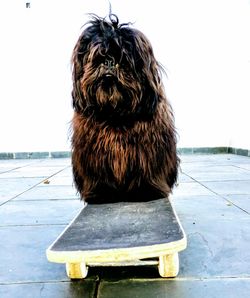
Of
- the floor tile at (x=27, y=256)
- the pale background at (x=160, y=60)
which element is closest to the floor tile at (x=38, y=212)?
the floor tile at (x=27, y=256)

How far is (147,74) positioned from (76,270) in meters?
0.79

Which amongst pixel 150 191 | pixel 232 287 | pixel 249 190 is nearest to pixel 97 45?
pixel 150 191

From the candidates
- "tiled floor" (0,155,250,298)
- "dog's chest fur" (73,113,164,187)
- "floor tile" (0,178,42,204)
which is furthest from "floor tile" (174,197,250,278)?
"floor tile" (0,178,42,204)

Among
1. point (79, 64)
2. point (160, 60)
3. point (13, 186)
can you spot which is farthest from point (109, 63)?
point (160, 60)

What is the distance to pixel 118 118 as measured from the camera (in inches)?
63.2

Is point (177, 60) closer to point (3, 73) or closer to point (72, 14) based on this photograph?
point (72, 14)

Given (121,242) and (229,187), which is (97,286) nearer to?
(121,242)

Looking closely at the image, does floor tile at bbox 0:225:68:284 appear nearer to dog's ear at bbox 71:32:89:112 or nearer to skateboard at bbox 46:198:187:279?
skateboard at bbox 46:198:187:279

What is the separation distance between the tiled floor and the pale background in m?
2.87

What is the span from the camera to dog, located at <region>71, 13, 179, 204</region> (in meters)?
1.47

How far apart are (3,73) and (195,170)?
3206 mm

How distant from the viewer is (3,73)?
548 cm

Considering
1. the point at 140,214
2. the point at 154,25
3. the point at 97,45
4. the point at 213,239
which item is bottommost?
the point at 213,239

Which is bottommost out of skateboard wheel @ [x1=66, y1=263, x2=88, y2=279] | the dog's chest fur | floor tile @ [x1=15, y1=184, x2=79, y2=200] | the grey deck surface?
floor tile @ [x1=15, y1=184, x2=79, y2=200]
